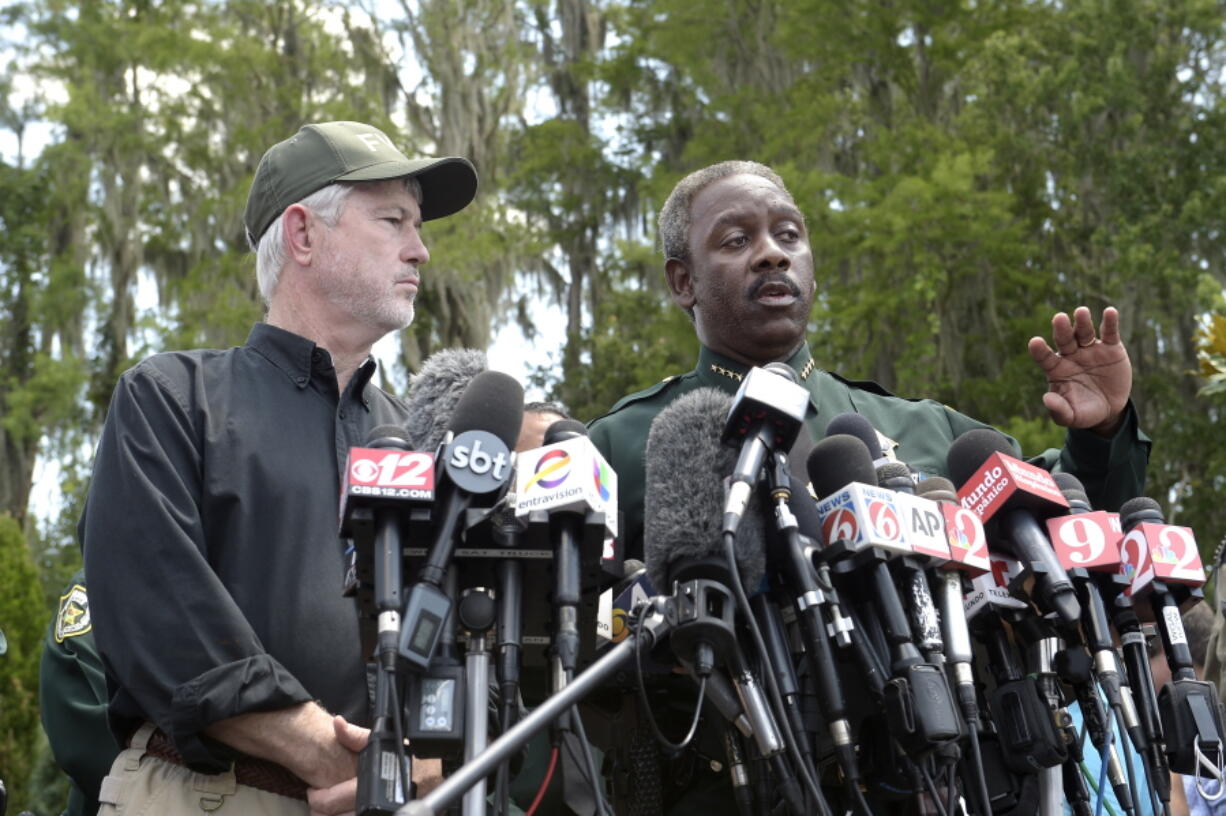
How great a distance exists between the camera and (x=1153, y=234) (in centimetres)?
1752

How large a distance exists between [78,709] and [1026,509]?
3.49 meters

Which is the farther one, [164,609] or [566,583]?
[164,609]

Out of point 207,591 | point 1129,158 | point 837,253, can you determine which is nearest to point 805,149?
point 837,253

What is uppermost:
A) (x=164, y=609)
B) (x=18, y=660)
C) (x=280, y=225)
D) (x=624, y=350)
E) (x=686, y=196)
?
(x=624, y=350)

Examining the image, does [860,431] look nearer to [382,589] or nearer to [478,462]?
[478,462]

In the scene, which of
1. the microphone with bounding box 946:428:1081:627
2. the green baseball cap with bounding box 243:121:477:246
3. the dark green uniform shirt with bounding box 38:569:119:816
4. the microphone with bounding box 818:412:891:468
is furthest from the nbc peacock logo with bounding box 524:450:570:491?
the dark green uniform shirt with bounding box 38:569:119:816

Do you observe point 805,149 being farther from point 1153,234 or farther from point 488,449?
point 488,449

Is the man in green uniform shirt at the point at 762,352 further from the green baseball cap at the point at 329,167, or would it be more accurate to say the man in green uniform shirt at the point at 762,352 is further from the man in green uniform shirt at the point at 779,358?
the green baseball cap at the point at 329,167

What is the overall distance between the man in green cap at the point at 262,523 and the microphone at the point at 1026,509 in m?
1.32

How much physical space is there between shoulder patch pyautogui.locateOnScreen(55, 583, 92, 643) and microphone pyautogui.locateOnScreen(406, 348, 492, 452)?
2798 millimetres

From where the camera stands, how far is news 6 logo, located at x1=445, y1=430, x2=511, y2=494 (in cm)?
271

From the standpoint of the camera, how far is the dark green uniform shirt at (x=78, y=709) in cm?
516

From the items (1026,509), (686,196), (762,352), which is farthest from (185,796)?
(686,196)

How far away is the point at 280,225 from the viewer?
13.5 ft
